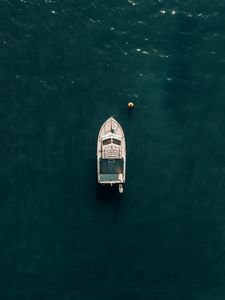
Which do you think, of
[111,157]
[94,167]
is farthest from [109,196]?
[111,157]

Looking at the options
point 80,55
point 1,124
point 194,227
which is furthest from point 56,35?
point 194,227

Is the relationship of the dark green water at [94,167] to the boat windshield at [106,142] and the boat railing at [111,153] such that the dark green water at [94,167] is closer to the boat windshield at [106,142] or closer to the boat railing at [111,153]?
the boat windshield at [106,142]

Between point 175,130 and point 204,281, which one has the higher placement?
point 175,130

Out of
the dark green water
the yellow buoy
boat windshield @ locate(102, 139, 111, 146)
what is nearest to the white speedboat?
boat windshield @ locate(102, 139, 111, 146)

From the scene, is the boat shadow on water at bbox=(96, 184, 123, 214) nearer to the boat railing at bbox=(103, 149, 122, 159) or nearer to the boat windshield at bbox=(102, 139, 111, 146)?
the boat railing at bbox=(103, 149, 122, 159)

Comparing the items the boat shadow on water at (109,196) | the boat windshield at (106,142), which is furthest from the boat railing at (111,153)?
the boat shadow on water at (109,196)

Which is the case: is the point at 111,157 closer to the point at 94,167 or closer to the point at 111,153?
the point at 111,153

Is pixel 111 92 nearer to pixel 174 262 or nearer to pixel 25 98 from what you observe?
pixel 25 98
